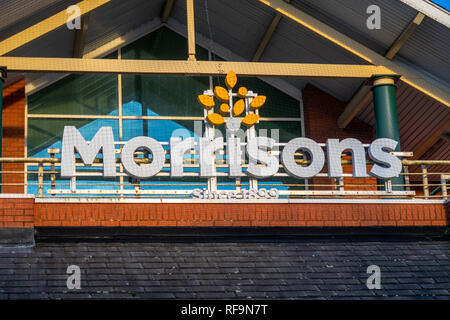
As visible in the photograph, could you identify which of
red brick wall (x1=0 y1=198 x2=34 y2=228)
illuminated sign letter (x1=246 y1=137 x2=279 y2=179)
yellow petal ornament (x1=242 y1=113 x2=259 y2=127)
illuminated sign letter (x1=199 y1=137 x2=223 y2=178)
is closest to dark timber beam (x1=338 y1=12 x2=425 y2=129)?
yellow petal ornament (x1=242 y1=113 x2=259 y2=127)

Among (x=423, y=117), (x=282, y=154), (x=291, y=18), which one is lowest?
(x=282, y=154)

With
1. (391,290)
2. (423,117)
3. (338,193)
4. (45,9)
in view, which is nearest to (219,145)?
(338,193)

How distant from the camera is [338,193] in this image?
47.8ft

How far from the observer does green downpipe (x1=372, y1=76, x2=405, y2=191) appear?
16672 millimetres

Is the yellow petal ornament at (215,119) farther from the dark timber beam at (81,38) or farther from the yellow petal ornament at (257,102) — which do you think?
the dark timber beam at (81,38)

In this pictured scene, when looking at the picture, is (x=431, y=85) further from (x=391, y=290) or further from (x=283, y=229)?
(x=391, y=290)

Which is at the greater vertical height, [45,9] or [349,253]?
[45,9]

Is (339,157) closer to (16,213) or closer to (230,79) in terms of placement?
(230,79)

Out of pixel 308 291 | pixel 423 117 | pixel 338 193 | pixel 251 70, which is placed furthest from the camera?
pixel 423 117

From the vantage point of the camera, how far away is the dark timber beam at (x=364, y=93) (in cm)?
1670

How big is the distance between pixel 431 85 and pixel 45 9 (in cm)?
774

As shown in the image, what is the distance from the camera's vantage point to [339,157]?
14.8 m

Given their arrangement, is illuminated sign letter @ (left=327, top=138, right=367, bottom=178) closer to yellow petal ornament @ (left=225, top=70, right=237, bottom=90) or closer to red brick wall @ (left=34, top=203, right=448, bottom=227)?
red brick wall @ (left=34, top=203, right=448, bottom=227)

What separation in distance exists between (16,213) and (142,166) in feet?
7.24
